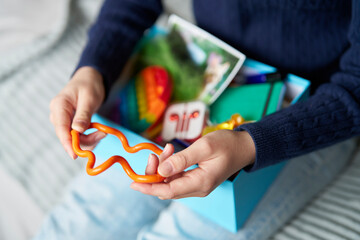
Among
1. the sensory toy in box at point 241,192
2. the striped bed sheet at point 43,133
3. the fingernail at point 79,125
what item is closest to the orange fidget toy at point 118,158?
the fingernail at point 79,125

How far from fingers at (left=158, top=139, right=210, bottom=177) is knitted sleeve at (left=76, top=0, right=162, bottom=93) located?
0.24 meters

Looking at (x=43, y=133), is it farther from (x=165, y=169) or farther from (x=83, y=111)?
(x=165, y=169)

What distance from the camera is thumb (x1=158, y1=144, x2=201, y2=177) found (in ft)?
1.14

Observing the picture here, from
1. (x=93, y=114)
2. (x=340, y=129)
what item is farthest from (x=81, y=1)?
(x=340, y=129)

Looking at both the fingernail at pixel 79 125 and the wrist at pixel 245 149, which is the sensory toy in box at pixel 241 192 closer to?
the wrist at pixel 245 149

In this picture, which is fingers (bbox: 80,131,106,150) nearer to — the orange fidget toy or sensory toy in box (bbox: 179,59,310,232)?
the orange fidget toy

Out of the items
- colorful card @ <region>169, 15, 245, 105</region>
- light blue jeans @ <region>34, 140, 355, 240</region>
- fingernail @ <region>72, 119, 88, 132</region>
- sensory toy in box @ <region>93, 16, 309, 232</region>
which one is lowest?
light blue jeans @ <region>34, 140, 355, 240</region>

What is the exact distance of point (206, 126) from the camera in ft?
1.69

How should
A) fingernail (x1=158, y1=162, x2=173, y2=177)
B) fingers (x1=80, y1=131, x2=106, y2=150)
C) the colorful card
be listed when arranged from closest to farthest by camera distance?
fingernail (x1=158, y1=162, x2=173, y2=177) < fingers (x1=80, y1=131, x2=106, y2=150) < the colorful card

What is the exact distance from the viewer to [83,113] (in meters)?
0.44

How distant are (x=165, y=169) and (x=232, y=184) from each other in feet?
0.36

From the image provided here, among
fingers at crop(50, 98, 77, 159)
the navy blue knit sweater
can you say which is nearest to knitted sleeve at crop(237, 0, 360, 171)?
the navy blue knit sweater

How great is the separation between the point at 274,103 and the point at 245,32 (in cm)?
14

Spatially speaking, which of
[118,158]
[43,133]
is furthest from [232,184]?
[43,133]
